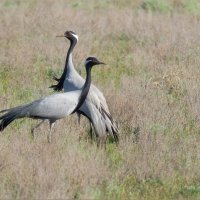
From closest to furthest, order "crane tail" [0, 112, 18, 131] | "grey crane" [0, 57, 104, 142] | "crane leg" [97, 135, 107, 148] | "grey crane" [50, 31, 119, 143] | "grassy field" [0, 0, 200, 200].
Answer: "grassy field" [0, 0, 200, 200] → "crane tail" [0, 112, 18, 131] → "grey crane" [0, 57, 104, 142] → "crane leg" [97, 135, 107, 148] → "grey crane" [50, 31, 119, 143]

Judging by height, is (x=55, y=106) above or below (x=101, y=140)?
above

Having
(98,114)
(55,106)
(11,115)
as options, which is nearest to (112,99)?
(98,114)

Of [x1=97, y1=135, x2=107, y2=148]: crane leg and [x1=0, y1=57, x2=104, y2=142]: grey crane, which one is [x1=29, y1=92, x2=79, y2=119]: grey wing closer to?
[x1=0, y1=57, x2=104, y2=142]: grey crane

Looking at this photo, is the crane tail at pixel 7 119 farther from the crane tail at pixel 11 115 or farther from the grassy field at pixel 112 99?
the grassy field at pixel 112 99

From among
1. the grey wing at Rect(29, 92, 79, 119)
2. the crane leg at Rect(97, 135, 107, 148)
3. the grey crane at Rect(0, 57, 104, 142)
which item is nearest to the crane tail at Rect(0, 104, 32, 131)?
the grey crane at Rect(0, 57, 104, 142)

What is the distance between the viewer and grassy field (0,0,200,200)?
6453mm

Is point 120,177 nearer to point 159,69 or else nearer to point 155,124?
point 155,124

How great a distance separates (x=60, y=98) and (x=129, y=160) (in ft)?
3.77

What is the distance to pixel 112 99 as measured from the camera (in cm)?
939

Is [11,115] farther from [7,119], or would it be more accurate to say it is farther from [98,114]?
[98,114]

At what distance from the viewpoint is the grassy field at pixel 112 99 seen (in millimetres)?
6453

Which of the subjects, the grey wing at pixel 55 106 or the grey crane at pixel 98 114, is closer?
the grey wing at pixel 55 106

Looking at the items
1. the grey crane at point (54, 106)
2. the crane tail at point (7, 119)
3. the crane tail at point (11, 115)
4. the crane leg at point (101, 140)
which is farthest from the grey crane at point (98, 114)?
the crane tail at point (7, 119)

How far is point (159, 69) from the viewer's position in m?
12.1
